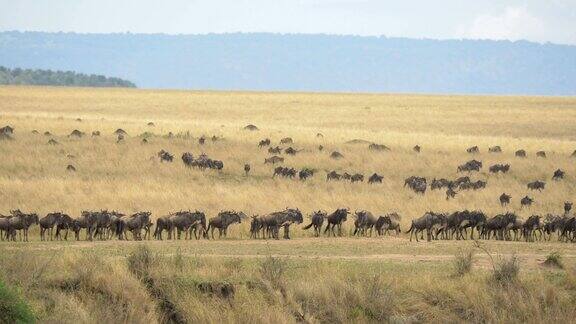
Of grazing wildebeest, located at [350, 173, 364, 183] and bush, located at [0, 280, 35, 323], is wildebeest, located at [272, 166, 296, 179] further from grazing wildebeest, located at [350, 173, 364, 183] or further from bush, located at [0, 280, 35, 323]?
bush, located at [0, 280, 35, 323]

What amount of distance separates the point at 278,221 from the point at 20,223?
6.40 metres

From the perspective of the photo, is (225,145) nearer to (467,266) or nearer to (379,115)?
(467,266)

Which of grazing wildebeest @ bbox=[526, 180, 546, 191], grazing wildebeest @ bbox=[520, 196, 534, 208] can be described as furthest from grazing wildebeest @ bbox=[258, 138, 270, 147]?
grazing wildebeest @ bbox=[520, 196, 534, 208]

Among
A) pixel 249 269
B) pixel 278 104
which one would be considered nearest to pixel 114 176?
pixel 249 269

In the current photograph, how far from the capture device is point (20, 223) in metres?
25.3

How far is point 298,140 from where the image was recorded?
53.9 metres

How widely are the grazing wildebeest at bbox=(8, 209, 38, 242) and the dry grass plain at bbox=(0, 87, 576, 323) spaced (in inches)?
33.4

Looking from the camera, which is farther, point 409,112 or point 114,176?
point 409,112

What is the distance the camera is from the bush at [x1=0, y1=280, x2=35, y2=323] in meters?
16.1

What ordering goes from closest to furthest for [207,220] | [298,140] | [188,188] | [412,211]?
[207,220], [412,211], [188,188], [298,140]

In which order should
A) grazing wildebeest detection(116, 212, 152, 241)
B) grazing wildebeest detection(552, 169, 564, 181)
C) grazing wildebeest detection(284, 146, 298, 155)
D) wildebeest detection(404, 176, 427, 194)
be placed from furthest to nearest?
1. grazing wildebeest detection(284, 146, 298, 155)
2. grazing wildebeest detection(552, 169, 564, 181)
3. wildebeest detection(404, 176, 427, 194)
4. grazing wildebeest detection(116, 212, 152, 241)

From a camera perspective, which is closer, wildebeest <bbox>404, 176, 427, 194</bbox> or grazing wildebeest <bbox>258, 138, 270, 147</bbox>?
wildebeest <bbox>404, 176, 427, 194</bbox>

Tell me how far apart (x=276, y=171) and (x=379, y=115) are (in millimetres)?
50246

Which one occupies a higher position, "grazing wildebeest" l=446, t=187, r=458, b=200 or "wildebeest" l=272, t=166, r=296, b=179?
"wildebeest" l=272, t=166, r=296, b=179
